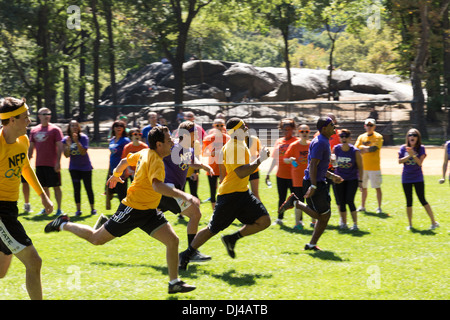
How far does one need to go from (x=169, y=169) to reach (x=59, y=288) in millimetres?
2639

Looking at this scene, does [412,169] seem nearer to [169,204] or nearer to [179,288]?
[169,204]

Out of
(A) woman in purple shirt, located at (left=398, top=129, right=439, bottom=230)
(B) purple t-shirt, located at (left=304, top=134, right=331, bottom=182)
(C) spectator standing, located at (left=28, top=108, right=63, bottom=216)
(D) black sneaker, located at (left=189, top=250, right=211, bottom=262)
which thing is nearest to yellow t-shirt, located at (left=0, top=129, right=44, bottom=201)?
(D) black sneaker, located at (left=189, top=250, right=211, bottom=262)

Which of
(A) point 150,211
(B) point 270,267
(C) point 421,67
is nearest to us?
(A) point 150,211

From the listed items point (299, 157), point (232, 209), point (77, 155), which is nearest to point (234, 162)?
point (232, 209)

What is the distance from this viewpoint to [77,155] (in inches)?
474

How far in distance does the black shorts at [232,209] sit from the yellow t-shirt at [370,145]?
5.20m

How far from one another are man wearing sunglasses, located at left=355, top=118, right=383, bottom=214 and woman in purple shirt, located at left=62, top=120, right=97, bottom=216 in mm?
5379

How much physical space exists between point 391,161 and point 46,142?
15.6 metres

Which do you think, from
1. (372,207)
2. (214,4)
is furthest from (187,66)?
(372,207)

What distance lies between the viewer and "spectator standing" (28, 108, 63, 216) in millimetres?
11914

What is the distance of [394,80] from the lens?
173ft

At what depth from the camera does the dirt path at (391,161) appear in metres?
21.0

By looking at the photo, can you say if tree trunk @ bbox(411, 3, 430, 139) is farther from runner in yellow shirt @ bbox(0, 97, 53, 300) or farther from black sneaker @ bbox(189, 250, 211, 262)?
runner in yellow shirt @ bbox(0, 97, 53, 300)
